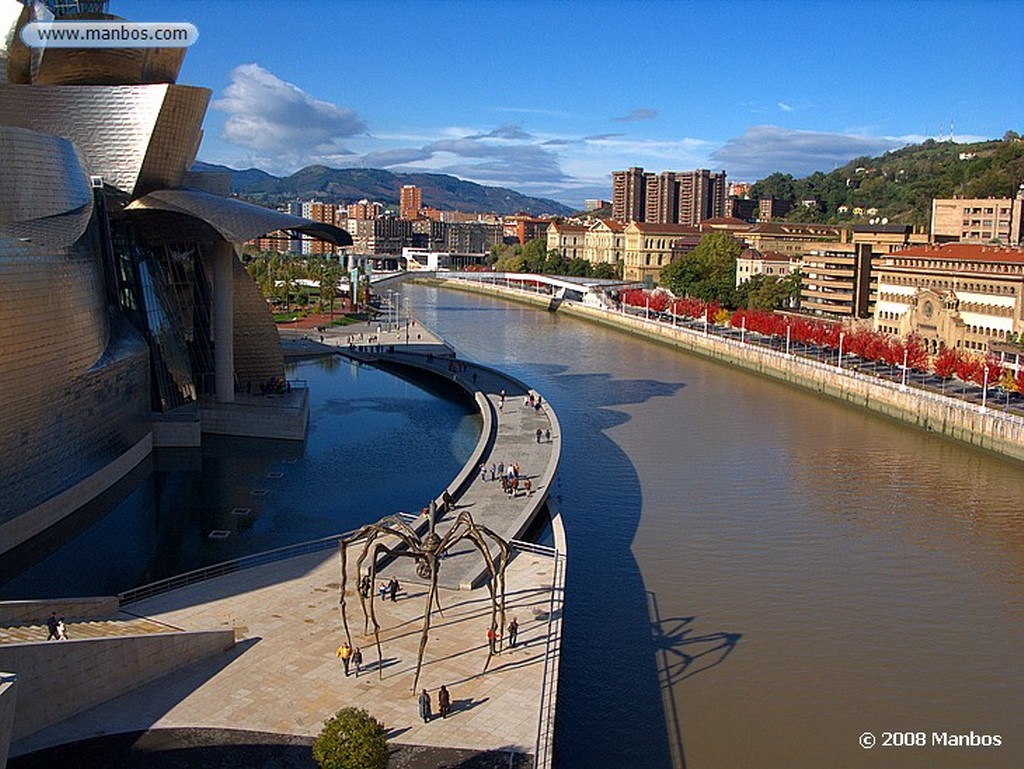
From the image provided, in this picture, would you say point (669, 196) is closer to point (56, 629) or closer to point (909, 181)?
point (909, 181)

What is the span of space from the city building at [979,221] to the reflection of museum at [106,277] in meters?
53.3

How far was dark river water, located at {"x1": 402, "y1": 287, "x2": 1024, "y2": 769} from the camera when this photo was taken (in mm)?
14414

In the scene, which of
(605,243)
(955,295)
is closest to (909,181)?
(605,243)

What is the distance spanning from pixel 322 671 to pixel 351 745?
10.4 ft

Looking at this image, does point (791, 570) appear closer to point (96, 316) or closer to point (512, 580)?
point (512, 580)

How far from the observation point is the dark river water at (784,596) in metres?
14.4

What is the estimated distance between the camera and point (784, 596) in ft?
63.1

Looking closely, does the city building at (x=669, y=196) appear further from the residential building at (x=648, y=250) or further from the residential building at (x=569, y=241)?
the residential building at (x=648, y=250)

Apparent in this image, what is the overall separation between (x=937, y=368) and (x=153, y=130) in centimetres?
3102

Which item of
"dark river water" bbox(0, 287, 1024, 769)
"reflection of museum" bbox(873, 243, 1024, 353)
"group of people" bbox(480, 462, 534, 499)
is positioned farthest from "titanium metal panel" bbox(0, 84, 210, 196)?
"reflection of museum" bbox(873, 243, 1024, 353)

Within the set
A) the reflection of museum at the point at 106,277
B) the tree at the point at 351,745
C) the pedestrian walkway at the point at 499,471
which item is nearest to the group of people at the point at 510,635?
the pedestrian walkway at the point at 499,471

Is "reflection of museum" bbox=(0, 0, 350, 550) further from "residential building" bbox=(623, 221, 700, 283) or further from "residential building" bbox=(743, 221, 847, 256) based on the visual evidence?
"residential building" bbox=(623, 221, 700, 283)

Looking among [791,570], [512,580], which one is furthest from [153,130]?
[791,570]

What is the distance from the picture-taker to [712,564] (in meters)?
20.9
